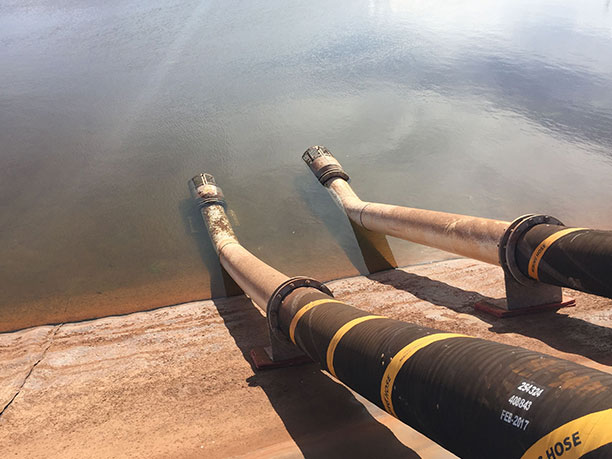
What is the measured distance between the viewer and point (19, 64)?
22609 millimetres

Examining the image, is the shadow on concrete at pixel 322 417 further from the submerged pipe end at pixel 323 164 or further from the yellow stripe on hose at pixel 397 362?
the submerged pipe end at pixel 323 164

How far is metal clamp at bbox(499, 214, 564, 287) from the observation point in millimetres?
8461

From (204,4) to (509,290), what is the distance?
26.2 m

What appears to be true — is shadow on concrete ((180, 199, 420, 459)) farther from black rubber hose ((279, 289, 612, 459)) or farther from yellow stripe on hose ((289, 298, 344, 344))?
black rubber hose ((279, 289, 612, 459))

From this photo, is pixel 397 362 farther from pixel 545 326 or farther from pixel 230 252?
pixel 230 252

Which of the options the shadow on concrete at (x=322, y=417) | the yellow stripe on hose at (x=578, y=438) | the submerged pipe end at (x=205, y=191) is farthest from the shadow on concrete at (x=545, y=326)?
the submerged pipe end at (x=205, y=191)

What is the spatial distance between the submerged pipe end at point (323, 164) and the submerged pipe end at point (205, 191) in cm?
290

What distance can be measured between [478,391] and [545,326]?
5009 millimetres

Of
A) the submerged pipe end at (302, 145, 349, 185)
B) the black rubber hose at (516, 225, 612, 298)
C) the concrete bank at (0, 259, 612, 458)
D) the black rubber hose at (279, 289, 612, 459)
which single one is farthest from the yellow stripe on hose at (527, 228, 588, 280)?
the submerged pipe end at (302, 145, 349, 185)

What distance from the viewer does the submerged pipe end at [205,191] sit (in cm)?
1453

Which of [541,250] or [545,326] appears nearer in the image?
[541,250]

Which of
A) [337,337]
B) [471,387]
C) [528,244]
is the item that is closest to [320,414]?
[337,337]

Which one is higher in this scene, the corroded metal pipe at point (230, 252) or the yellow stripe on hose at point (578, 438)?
the yellow stripe on hose at point (578, 438)

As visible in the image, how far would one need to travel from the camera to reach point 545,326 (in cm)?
838
